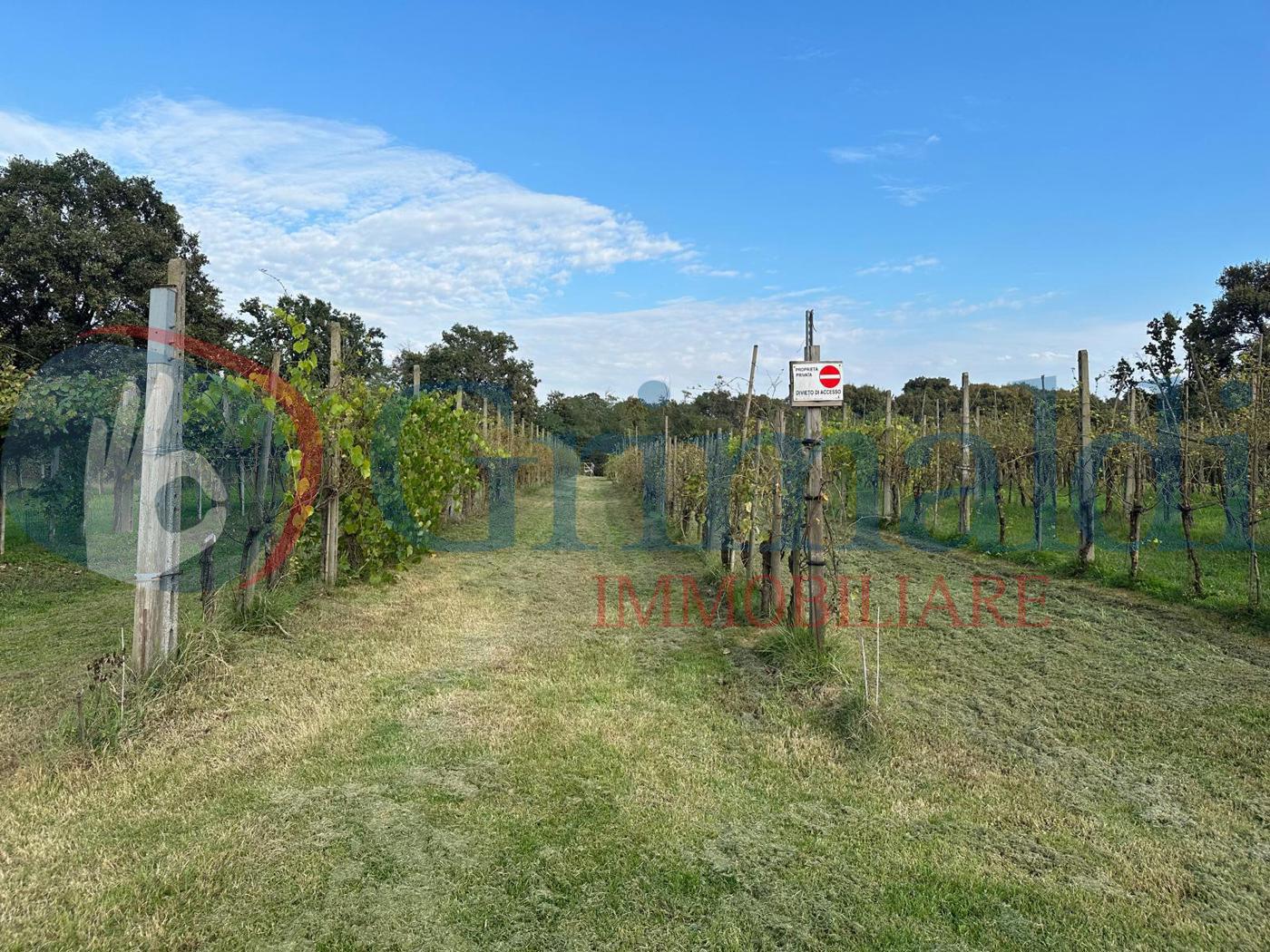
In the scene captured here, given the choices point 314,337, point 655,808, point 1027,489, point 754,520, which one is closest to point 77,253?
point 314,337

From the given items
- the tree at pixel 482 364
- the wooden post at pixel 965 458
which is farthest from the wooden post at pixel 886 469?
the tree at pixel 482 364

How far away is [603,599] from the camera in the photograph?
6680mm

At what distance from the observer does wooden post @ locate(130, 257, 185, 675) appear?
3.71 m

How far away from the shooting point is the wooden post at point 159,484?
12.2 ft

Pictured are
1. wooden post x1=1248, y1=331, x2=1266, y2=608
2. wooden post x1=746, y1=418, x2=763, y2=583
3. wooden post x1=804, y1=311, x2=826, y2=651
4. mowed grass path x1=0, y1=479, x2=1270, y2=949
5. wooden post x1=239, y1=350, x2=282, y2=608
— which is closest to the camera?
mowed grass path x1=0, y1=479, x2=1270, y2=949

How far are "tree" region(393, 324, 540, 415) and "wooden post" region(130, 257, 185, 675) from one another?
34.4 meters

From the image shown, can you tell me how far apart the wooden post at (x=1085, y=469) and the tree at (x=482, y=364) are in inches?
1265

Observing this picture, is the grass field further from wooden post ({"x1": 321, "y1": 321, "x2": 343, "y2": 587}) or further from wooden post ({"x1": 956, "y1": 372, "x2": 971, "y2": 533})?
wooden post ({"x1": 321, "y1": 321, "x2": 343, "y2": 587})

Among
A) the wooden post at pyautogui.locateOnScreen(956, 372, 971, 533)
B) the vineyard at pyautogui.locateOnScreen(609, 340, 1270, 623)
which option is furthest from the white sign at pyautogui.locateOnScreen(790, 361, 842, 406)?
the wooden post at pyautogui.locateOnScreen(956, 372, 971, 533)

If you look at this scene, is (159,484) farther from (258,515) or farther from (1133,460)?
(1133,460)

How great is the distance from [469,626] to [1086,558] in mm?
6477

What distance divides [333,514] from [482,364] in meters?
Result: 36.0

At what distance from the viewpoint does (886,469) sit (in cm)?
1247

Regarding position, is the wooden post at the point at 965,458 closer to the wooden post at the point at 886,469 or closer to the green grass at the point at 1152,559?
the green grass at the point at 1152,559
